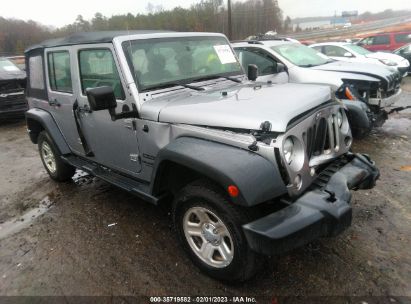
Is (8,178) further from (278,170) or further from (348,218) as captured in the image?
(348,218)

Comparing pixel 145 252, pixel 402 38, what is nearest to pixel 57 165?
pixel 145 252

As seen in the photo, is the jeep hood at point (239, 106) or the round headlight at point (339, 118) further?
the round headlight at point (339, 118)

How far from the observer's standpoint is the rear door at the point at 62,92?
412 centimetres

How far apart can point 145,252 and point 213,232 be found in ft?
3.03

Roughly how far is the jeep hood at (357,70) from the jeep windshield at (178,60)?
365 cm

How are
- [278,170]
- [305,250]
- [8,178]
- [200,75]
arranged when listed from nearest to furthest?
1. [278,170]
2. [305,250]
3. [200,75]
4. [8,178]

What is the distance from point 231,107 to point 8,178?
14.5ft

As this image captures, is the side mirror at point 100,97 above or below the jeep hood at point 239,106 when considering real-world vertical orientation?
above

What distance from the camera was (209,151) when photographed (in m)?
2.54

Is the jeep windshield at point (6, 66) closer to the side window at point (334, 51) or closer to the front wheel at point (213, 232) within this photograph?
the front wheel at point (213, 232)

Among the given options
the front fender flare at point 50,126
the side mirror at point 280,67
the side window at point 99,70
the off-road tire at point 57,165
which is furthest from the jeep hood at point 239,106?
the side mirror at point 280,67

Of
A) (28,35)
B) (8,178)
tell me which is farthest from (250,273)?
(28,35)

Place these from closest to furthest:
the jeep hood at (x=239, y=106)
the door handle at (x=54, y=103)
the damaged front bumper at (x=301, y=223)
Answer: the damaged front bumper at (x=301, y=223), the jeep hood at (x=239, y=106), the door handle at (x=54, y=103)

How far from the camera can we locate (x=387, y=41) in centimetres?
1716
